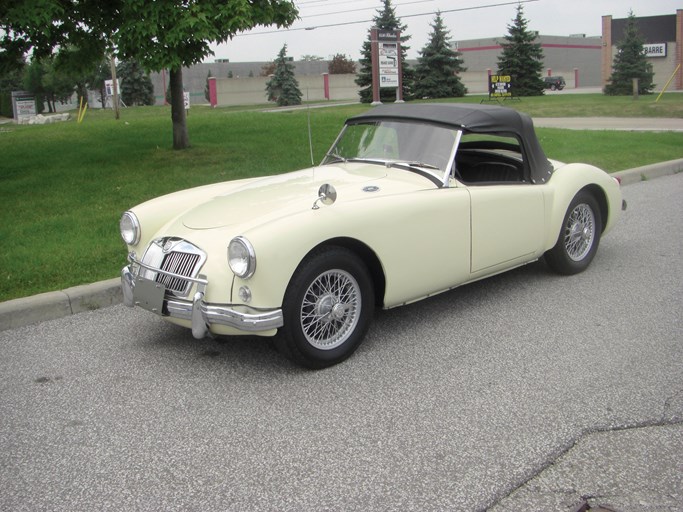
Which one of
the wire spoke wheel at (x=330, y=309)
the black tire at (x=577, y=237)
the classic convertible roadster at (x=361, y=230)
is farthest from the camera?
the black tire at (x=577, y=237)

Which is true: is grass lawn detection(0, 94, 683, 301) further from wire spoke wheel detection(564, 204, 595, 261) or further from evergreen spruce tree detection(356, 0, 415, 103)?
evergreen spruce tree detection(356, 0, 415, 103)

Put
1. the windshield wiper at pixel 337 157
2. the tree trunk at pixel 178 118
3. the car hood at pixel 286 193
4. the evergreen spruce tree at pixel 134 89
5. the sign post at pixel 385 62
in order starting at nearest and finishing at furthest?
the car hood at pixel 286 193, the windshield wiper at pixel 337 157, the tree trunk at pixel 178 118, the sign post at pixel 385 62, the evergreen spruce tree at pixel 134 89

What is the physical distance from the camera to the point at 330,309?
4152mm

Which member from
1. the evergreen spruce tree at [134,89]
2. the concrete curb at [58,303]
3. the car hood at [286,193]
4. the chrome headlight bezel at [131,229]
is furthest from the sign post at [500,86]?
the chrome headlight bezel at [131,229]

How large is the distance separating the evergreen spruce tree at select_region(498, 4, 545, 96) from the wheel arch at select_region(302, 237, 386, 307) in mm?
38578

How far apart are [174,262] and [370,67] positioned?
35198 mm

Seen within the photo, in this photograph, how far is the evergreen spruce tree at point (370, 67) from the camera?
37.3 meters

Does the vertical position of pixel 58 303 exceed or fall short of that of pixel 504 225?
it falls short

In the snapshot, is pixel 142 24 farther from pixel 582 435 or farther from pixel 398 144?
pixel 582 435

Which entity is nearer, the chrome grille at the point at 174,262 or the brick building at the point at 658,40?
the chrome grille at the point at 174,262

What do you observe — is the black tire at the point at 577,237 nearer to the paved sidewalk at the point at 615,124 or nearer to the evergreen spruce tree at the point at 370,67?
the paved sidewalk at the point at 615,124

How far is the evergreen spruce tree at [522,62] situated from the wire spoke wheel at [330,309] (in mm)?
38853

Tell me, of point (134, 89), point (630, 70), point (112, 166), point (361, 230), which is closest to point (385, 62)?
point (630, 70)

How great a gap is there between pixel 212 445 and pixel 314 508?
729mm
